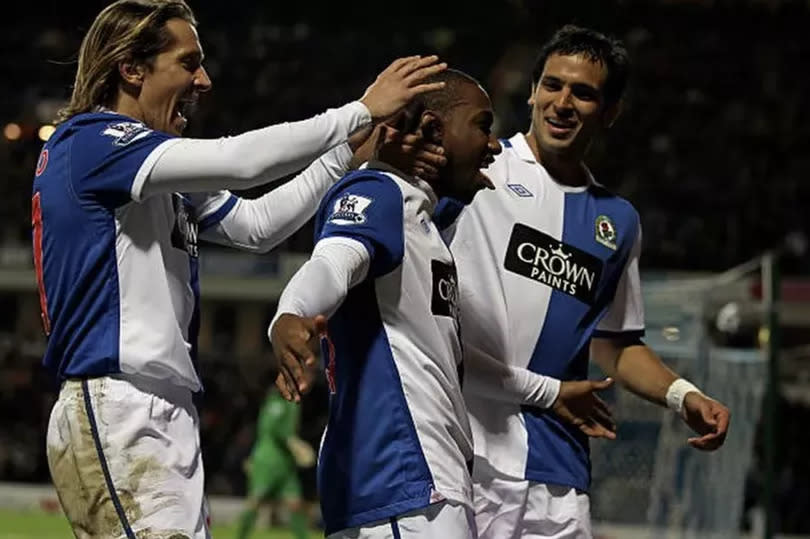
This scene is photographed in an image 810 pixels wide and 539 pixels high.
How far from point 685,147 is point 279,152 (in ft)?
63.1

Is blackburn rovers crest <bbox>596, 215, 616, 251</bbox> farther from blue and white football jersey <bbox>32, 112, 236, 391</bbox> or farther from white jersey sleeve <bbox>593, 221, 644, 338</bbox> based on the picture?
blue and white football jersey <bbox>32, 112, 236, 391</bbox>

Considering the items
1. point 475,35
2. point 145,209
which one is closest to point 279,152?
point 145,209

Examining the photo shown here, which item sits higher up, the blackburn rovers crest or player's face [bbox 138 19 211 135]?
player's face [bbox 138 19 211 135]

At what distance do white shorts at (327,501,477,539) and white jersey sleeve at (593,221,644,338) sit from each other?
1.43 meters

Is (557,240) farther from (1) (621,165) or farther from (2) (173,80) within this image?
(1) (621,165)

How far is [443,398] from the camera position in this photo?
12.0 ft

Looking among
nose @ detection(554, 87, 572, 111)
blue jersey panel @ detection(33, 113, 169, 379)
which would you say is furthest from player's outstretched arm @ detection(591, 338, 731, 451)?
blue jersey panel @ detection(33, 113, 169, 379)

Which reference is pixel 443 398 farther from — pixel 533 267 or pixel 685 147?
pixel 685 147

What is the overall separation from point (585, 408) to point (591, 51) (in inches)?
43.2

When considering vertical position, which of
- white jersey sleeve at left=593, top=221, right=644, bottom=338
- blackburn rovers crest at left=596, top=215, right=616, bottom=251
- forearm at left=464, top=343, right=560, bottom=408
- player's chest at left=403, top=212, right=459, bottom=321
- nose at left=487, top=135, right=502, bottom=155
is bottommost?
forearm at left=464, top=343, right=560, bottom=408

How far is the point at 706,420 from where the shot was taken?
4.51 m

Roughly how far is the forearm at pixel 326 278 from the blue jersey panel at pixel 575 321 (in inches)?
46.4

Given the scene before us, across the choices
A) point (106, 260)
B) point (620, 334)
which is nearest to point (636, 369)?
point (620, 334)

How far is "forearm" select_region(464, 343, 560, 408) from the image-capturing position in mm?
4379
